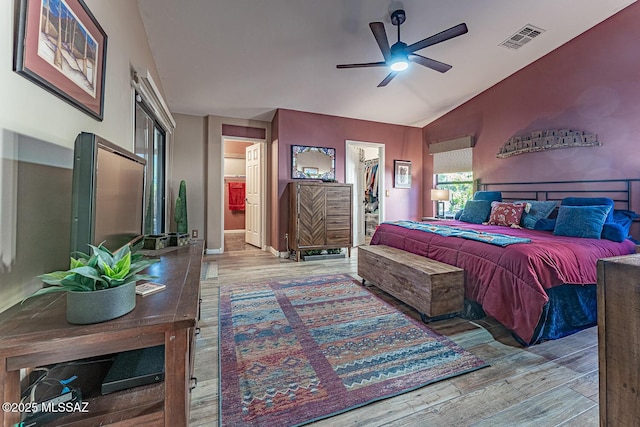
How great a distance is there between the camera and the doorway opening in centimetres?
542

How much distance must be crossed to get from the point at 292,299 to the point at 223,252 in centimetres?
284

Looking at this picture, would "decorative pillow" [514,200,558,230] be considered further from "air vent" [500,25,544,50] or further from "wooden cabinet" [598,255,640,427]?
"wooden cabinet" [598,255,640,427]

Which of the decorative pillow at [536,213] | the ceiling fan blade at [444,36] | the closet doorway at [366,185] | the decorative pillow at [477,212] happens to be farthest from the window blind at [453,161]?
the ceiling fan blade at [444,36]

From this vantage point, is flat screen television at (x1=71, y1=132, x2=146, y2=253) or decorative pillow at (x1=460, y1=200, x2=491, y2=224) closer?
flat screen television at (x1=71, y1=132, x2=146, y2=253)

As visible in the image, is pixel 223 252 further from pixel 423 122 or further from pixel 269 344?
pixel 423 122

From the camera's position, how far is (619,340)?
0.72 meters

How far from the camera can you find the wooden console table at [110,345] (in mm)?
746

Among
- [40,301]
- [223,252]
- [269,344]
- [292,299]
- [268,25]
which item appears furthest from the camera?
[223,252]

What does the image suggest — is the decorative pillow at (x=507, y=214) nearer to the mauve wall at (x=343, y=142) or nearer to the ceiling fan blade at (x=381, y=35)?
the mauve wall at (x=343, y=142)

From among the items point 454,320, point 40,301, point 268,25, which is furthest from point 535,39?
point 40,301

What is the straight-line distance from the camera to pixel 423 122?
578 cm

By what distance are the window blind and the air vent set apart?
5.59ft

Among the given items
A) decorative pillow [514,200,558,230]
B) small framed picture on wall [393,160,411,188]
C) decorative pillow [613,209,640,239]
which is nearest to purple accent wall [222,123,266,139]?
small framed picture on wall [393,160,411,188]

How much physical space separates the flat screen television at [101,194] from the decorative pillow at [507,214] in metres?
3.93
